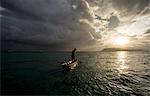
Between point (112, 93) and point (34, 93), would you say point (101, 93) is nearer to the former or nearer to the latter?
point (112, 93)

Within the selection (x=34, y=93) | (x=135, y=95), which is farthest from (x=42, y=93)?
(x=135, y=95)

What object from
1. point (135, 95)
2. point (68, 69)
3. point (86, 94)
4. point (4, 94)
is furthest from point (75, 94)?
point (68, 69)

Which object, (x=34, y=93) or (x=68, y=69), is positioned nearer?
(x=34, y=93)

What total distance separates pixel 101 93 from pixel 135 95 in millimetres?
5974

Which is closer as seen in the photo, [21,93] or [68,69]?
[21,93]

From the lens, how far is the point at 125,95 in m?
22.4

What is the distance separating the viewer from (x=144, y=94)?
75.6 ft

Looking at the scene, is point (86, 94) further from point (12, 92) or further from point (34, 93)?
point (12, 92)

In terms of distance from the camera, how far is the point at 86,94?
2289 centimetres

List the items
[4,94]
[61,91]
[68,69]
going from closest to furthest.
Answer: [4,94] → [61,91] → [68,69]

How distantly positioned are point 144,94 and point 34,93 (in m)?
20.2

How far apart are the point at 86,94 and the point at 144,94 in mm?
10675

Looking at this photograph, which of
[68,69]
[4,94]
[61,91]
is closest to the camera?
[4,94]

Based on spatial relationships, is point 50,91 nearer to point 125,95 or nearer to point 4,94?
point 4,94
